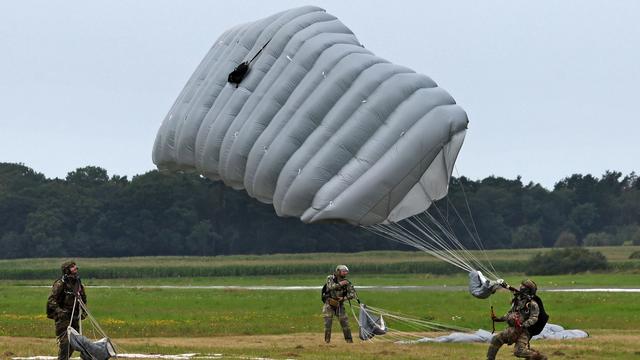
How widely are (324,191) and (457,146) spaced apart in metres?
2.69

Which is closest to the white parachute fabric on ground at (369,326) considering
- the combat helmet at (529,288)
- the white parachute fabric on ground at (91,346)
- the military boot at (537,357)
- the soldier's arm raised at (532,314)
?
the soldier's arm raised at (532,314)

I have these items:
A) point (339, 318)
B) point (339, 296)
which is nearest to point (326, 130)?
point (339, 296)

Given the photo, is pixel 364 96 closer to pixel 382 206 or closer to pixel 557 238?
pixel 382 206

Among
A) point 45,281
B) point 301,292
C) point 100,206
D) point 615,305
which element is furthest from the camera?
point 100,206

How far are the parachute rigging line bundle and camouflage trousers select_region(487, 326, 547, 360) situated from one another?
6.40 ft

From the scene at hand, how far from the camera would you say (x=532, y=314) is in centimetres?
2411

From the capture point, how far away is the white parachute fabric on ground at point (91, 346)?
23266mm

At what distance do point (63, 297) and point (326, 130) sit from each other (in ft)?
20.8

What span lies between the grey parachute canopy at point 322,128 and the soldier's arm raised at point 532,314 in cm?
410

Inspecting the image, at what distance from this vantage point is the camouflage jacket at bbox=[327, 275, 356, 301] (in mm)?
29705

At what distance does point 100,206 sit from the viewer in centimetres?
11412

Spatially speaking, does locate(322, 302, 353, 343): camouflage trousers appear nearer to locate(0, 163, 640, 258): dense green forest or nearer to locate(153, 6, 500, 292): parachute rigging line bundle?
locate(153, 6, 500, 292): parachute rigging line bundle

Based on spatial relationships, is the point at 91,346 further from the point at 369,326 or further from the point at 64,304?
the point at 369,326

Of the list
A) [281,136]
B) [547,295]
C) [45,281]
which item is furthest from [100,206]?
[281,136]
